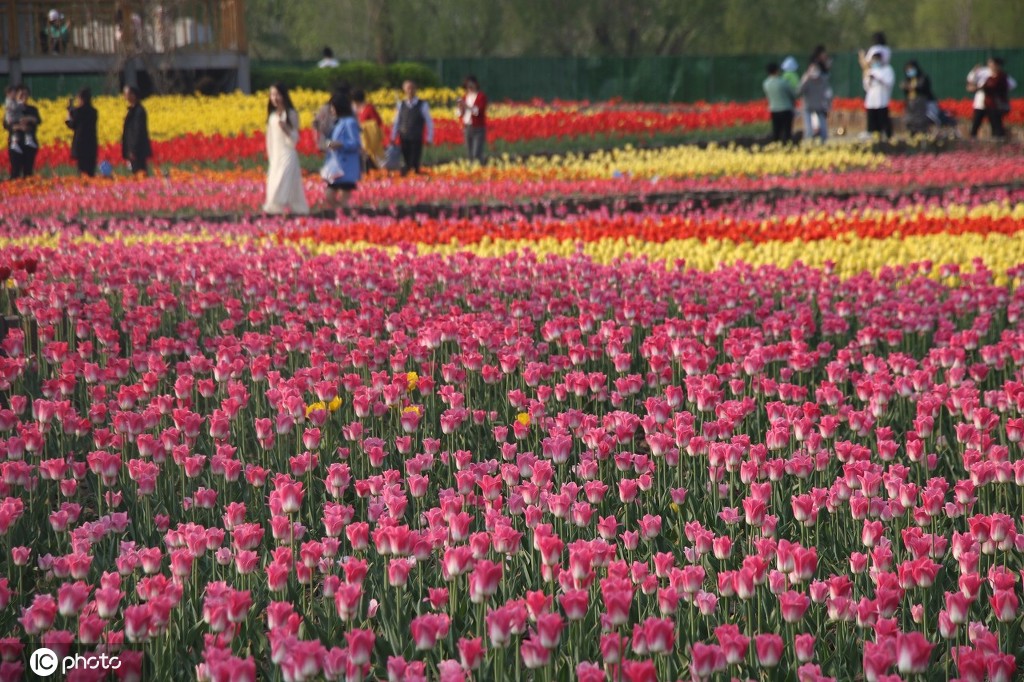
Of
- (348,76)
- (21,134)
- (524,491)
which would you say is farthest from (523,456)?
(348,76)

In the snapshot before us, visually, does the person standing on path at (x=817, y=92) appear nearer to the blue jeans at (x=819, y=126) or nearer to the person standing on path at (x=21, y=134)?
the blue jeans at (x=819, y=126)

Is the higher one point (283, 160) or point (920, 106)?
point (920, 106)

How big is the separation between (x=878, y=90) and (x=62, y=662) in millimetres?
22125

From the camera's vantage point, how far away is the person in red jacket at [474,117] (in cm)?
1973

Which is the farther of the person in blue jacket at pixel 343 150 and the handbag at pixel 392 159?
the handbag at pixel 392 159

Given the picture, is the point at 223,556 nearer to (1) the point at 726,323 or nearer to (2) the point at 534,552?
(2) the point at 534,552

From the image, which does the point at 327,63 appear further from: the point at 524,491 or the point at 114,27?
the point at 524,491

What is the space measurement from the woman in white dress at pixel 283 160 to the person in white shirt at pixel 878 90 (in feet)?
39.2

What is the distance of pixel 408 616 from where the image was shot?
343cm

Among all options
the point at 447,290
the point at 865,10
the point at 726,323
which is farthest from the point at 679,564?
the point at 865,10

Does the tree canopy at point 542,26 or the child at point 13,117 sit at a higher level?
the tree canopy at point 542,26

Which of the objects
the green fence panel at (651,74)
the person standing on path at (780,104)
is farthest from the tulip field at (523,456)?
the green fence panel at (651,74)

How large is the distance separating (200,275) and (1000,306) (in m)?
4.27

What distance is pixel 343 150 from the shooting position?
14.0 meters
